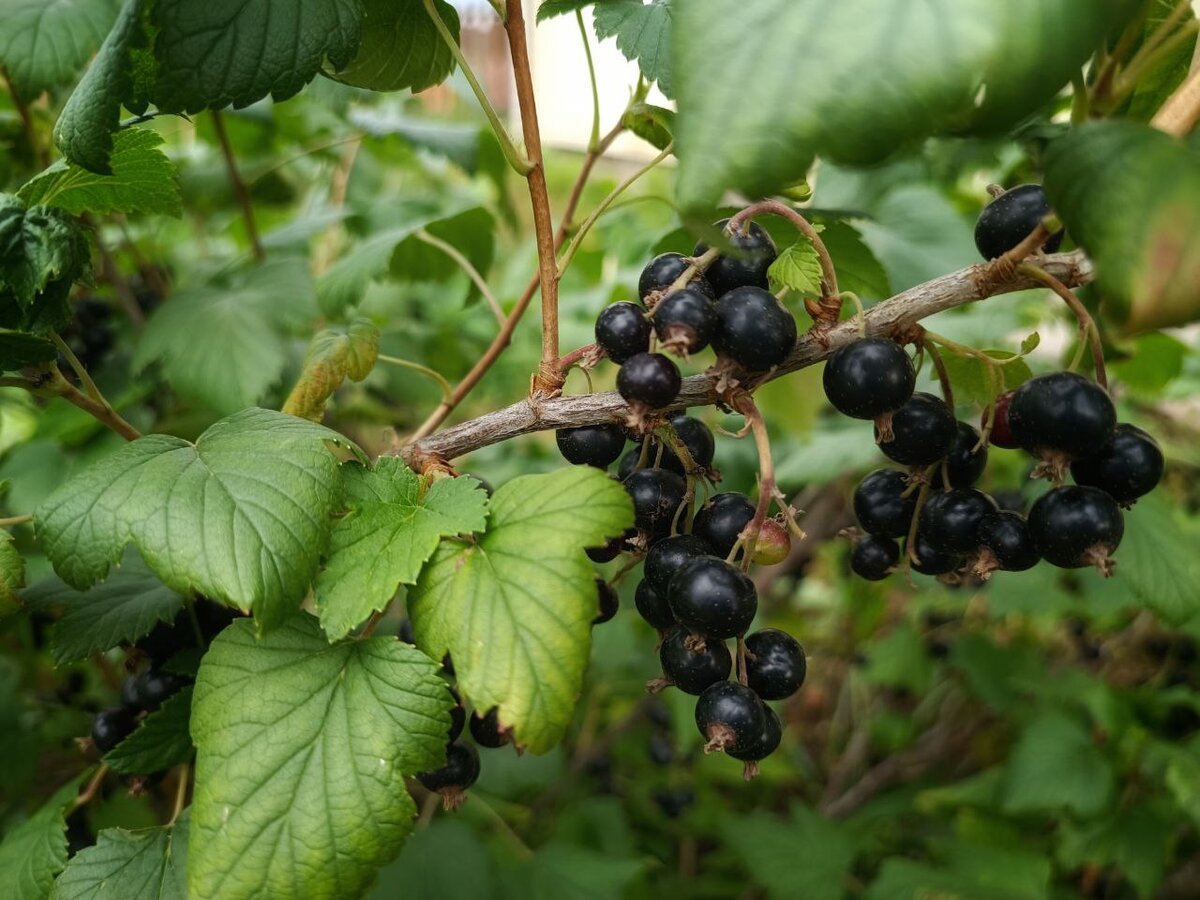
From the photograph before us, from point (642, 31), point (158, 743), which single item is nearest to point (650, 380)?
point (642, 31)

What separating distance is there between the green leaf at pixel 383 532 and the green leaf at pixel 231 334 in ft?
1.69

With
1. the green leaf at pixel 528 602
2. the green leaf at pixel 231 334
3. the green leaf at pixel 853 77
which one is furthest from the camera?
the green leaf at pixel 231 334

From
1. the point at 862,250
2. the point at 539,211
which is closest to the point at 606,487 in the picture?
the point at 539,211

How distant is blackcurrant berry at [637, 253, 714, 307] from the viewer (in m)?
0.68

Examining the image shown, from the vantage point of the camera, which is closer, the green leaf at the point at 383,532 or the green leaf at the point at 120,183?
the green leaf at the point at 383,532

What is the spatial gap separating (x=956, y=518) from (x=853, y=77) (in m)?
0.39

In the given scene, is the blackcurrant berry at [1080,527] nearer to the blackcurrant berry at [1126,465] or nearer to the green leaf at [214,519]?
the blackcurrant berry at [1126,465]

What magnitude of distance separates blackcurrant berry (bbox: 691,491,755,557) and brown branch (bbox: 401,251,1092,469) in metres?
0.09

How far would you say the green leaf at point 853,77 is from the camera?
1.40 ft

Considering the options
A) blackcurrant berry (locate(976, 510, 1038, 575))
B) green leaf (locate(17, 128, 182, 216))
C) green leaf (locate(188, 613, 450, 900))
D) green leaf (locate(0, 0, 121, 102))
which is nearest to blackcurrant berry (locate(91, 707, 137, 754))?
green leaf (locate(188, 613, 450, 900))

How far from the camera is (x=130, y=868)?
729 millimetres

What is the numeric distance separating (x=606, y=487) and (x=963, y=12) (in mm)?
374

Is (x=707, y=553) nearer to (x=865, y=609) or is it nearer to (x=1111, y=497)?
(x=1111, y=497)

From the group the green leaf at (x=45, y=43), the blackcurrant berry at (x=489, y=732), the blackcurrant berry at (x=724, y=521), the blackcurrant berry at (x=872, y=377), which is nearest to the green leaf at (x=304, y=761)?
the blackcurrant berry at (x=489, y=732)
